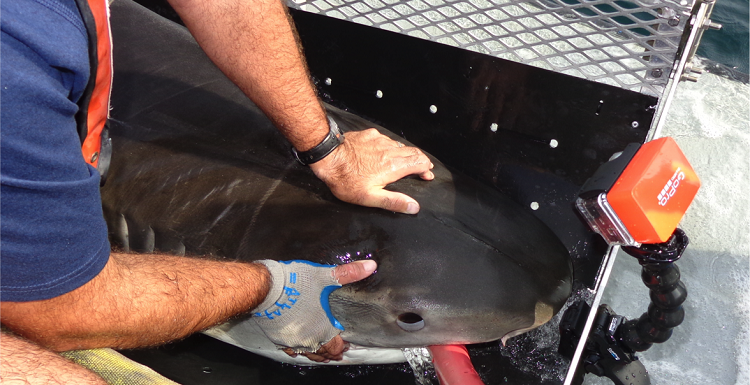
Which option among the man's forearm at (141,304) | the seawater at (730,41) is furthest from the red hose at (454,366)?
the seawater at (730,41)

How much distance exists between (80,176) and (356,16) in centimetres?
141

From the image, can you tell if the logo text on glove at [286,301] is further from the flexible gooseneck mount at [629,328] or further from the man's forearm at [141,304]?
the flexible gooseneck mount at [629,328]

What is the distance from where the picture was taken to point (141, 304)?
4.92 ft

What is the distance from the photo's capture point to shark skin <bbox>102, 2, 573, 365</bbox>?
1.72m

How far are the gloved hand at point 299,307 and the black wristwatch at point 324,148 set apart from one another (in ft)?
1.07

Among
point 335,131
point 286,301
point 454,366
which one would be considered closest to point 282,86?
point 335,131

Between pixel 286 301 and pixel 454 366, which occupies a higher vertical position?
pixel 286 301

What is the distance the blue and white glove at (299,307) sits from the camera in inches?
69.4

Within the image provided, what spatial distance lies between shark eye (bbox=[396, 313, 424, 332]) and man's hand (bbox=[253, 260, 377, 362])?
17cm

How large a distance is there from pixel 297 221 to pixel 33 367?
3.00 ft

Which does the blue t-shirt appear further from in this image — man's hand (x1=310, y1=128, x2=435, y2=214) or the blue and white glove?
man's hand (x1=310, y1=128, x2=435, y2=214)

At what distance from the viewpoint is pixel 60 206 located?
1.20 m

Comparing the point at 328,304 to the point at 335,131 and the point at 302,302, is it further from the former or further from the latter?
the point at 335,131

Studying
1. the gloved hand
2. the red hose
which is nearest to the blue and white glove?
the gloved hand
